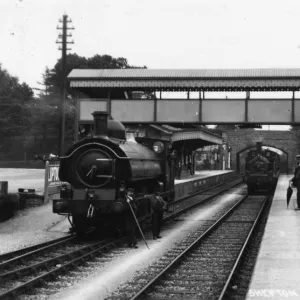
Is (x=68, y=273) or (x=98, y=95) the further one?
(x=98, y=95)

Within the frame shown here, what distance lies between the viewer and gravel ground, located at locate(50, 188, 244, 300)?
26.8 feet

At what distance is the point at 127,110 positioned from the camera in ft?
76.7

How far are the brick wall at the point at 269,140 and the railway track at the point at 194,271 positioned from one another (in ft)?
157

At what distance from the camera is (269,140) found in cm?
6203

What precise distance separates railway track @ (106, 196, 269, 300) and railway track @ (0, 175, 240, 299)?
1433mm

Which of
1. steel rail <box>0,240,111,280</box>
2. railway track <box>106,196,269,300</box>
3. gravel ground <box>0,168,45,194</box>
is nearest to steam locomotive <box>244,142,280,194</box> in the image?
gravel ground <box>0,168,45,194</box>

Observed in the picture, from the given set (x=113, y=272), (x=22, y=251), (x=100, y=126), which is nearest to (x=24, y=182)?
(x=100, y=126)

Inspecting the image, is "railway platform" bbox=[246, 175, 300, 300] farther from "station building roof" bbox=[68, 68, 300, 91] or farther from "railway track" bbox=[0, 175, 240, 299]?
→ "station building roof" bbox=[68, 68, 300, 91]

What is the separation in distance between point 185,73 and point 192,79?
55 cm

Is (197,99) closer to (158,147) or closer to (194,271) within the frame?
(158,147)

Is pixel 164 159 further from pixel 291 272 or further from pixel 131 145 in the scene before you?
pixel 291 272

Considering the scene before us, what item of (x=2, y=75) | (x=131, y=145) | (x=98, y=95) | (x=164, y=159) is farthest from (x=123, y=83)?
(x=2, y=75)

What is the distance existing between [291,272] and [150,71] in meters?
15.5

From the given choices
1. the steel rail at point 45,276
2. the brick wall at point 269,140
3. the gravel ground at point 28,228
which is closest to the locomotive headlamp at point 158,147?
the gravel ground at point 28,228
